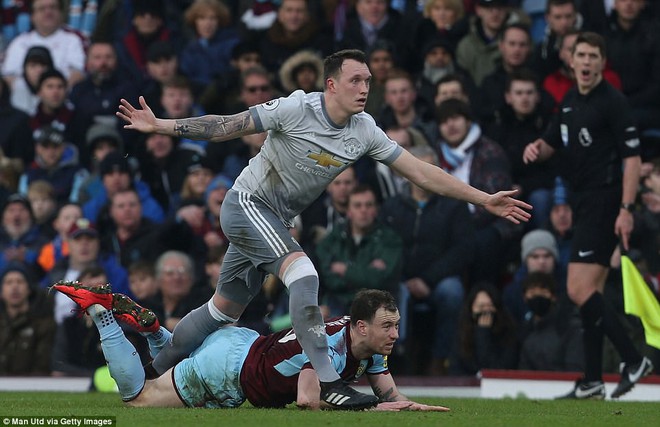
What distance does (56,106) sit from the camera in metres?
18.4

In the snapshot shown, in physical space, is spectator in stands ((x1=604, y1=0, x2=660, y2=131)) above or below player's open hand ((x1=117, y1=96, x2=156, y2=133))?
above

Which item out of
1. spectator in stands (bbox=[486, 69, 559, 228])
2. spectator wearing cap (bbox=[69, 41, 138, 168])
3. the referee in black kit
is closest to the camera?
the referee in black kit

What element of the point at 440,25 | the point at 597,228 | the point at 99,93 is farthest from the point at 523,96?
the point at 99,93

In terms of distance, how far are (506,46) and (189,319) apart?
7.03m

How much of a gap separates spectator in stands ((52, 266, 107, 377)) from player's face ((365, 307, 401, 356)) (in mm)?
6190

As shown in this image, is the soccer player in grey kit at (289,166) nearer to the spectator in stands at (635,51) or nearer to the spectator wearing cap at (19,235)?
the spectator in stands at (635,51)

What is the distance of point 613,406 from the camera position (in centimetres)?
1104

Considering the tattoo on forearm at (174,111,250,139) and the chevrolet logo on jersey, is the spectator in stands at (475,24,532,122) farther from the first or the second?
the tattoo on forearm at (174,111,250,139)

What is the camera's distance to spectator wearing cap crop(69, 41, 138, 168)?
18.2 m

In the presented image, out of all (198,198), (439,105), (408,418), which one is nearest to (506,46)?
(439,105)

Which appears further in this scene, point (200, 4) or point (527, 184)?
point (200, 4)

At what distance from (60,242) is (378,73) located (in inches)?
163

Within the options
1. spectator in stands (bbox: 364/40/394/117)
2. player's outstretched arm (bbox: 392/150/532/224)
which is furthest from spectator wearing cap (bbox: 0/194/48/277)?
player's outstretched arm (bbox: 392/150/532/224)

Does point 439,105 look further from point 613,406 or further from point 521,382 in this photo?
point 613,406
